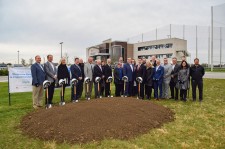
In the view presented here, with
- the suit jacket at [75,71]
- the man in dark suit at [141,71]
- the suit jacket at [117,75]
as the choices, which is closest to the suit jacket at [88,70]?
the suit jacket at [75,71]

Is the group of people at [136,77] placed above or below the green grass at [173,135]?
above

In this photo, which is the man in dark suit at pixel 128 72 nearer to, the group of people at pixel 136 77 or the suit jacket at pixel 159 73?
the group of people at pixel 136 77

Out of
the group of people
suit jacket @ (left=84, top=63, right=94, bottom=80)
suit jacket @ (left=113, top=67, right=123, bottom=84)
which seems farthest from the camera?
suit jacket @ (left=113, top=67, right=123, bottom=84)

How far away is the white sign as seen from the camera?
11.4 meters

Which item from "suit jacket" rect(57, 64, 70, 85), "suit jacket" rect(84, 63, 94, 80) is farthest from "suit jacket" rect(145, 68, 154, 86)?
"suit jacket" rect(57, 64, 70, 85)

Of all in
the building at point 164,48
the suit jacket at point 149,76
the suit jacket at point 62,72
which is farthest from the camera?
the building at point 164,48

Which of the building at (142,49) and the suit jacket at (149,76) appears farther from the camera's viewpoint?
the building at (142,49)

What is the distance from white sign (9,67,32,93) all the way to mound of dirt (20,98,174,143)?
3.47 meters

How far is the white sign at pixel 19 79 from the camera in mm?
11375

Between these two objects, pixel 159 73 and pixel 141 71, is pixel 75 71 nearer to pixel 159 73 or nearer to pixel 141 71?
pixel 141 71

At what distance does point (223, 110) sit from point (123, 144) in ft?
18.0

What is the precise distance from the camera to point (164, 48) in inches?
2749

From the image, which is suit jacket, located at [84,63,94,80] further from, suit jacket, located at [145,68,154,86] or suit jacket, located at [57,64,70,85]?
suit jacket, located at [145,68,154,86]

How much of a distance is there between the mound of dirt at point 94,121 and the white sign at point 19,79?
347 centimetres
